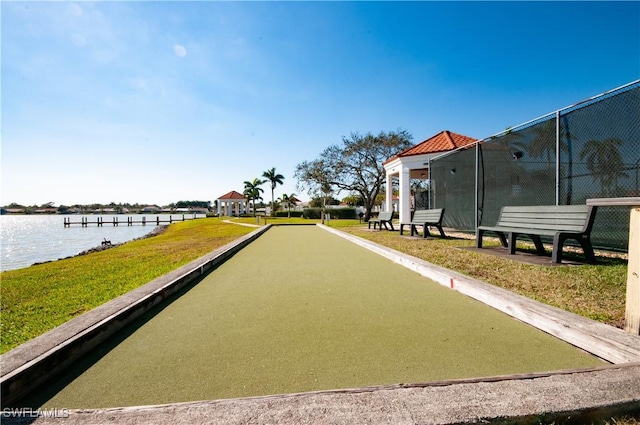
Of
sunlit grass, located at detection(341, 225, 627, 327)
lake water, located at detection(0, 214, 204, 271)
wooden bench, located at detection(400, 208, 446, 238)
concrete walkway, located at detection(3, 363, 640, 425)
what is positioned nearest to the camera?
concrete walkway, located at detection(3, 363, 640, 425)

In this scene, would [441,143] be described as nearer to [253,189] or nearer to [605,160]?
[605,160]

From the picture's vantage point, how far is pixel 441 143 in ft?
47.4

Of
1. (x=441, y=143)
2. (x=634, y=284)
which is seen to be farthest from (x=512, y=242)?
(x=441, y=143)

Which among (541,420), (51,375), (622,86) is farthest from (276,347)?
(622,86)

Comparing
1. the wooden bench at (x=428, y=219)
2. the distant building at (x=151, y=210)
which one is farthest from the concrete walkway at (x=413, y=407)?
the distant building at (x=151, y=210)

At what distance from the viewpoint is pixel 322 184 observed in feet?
102

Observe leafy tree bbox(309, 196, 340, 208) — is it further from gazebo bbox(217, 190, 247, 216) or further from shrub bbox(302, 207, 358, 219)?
gazebo bbox(217, 190, 247, 216)

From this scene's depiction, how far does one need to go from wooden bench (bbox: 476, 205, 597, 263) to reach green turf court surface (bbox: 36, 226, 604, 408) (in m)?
2.27

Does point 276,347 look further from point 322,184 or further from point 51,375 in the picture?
point 322,184

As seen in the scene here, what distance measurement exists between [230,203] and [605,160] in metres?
64.2

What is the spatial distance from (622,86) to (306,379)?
608cm

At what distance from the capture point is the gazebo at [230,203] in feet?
211

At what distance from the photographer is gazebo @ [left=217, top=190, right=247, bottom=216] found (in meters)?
64.4

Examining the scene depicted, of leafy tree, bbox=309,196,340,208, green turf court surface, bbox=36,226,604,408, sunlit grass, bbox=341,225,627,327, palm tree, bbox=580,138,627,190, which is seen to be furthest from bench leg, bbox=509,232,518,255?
leafy tree, bbox=309,196,340,208
